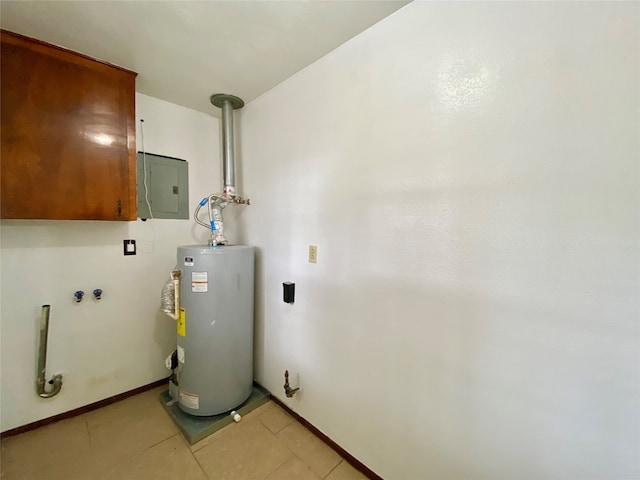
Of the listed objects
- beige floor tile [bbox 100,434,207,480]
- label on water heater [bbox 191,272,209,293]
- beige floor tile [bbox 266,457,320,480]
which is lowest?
beige floor tile [bbox 266,457,320,480]

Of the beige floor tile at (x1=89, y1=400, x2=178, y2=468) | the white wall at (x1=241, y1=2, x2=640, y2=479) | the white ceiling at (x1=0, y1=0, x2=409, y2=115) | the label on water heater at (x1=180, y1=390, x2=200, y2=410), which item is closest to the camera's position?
the white wall at (x1=241, y1=2, x2=640, y2=479)

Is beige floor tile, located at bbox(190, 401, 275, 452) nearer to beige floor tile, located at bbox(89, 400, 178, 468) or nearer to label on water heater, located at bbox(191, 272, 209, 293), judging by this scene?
beige floor tile, located at bbox(89, 400, 178, 468)

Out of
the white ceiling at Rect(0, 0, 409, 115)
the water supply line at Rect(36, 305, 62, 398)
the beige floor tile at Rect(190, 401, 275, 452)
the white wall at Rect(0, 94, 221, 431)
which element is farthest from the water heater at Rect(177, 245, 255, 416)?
the white ceiling at Rect(0, 0, 409, 115)

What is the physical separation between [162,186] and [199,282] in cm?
103

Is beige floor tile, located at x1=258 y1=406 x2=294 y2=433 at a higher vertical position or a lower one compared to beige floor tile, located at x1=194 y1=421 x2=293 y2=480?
lower

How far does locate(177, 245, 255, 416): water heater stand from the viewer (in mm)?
1689

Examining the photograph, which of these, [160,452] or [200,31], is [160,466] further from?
[200,31]

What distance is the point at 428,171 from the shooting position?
44.0 inches

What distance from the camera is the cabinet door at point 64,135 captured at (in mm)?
1369

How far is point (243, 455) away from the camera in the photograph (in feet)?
4.91

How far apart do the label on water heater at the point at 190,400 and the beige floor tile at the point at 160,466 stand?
22 cm

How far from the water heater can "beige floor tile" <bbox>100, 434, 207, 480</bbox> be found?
24 centimetres

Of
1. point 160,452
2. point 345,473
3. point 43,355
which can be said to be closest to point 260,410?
point 160,452

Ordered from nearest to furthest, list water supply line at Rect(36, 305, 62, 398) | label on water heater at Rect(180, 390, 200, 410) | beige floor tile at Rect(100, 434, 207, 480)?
1. beige floor tile at Rect(100, 434, 207, 480)
2. water supply line at Rect(36, 305, 62, 398)
3. label on water heater at Rect(180, 390, 200, 410)
